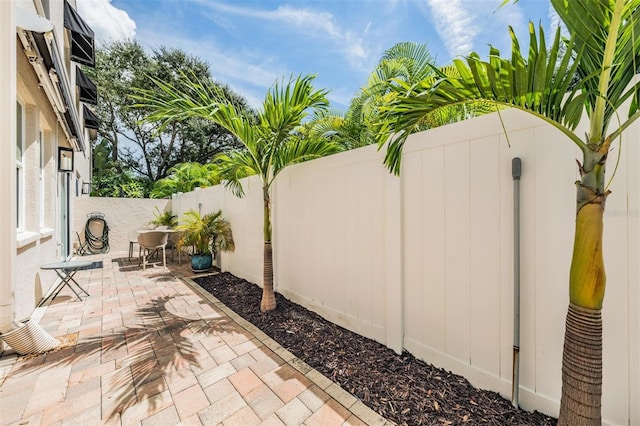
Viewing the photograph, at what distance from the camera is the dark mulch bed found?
1.77 meters

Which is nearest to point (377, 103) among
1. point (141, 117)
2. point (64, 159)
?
point (64, 159)

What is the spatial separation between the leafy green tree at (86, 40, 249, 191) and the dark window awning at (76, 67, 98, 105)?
16.8ft

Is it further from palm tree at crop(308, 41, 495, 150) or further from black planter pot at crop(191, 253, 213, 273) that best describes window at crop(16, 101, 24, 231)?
palm tree at crop(308, 41, 495, 150)

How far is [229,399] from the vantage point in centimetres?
202

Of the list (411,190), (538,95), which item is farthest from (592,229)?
(411,190)

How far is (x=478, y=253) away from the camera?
200 centimetres

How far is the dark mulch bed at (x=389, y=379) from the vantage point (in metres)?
1.77

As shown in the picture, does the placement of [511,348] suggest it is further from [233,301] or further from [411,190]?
[233,301]

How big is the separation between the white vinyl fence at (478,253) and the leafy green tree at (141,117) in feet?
42.1

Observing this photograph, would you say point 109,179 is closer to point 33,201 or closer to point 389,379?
point 33,201

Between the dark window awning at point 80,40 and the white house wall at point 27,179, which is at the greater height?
the dark window awning at point 80,40

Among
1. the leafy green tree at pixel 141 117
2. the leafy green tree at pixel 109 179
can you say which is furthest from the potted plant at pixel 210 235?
the leafy green tree at pixel 109 179

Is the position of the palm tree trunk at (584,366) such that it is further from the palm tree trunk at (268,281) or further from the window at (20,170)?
the window at (20,170)

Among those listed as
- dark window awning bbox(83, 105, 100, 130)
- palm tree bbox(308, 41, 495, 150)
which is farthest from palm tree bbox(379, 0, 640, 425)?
dark window awning bbox(83, 105, 100, 130)
